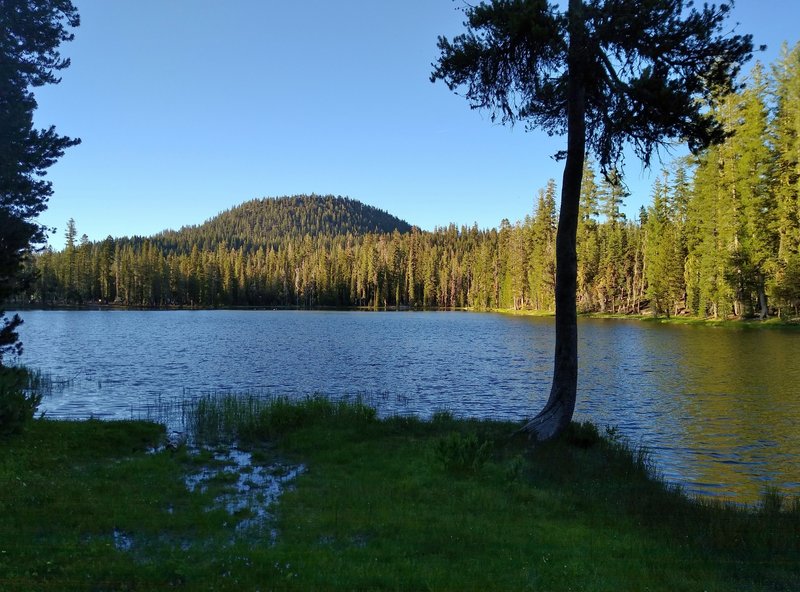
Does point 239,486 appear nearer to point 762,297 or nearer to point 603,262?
point 762,297

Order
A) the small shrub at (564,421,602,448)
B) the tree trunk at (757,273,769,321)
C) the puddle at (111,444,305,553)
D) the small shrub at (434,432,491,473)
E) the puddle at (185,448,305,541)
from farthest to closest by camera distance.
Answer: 1. the tree trunk at (757,273,769,321)
2. the small shrub at (564,421,602,448)
3. the small shrub at (434,432,491,473)
4. the puddle at (185,448,305,541)
5. the puddle at (111,444,305,553)

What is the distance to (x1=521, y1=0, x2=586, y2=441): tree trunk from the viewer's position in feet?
46.5

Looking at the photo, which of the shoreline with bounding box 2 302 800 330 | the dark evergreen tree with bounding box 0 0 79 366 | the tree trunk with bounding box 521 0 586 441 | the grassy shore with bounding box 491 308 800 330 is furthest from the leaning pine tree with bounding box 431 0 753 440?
the grassy shore with bounding box 491 308 800 330

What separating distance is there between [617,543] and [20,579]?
8.17m

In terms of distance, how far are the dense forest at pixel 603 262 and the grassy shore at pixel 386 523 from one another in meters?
8.54

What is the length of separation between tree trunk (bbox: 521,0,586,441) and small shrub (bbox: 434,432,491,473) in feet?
9.43

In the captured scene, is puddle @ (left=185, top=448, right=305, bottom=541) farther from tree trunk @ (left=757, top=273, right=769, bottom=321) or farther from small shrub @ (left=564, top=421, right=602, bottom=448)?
tree trunk @ (left=757, top=273, right=769, bottom=321)

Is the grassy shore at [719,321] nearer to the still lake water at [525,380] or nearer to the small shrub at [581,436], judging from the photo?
the still lake water at [525,380]

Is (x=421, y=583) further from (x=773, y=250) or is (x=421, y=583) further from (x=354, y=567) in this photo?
(x=773, y=250)

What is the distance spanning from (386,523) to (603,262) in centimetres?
8732

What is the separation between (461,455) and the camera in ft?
40.4

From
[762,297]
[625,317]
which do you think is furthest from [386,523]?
[625,317]

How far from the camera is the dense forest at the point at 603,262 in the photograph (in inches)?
2104

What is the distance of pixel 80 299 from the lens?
459ft
